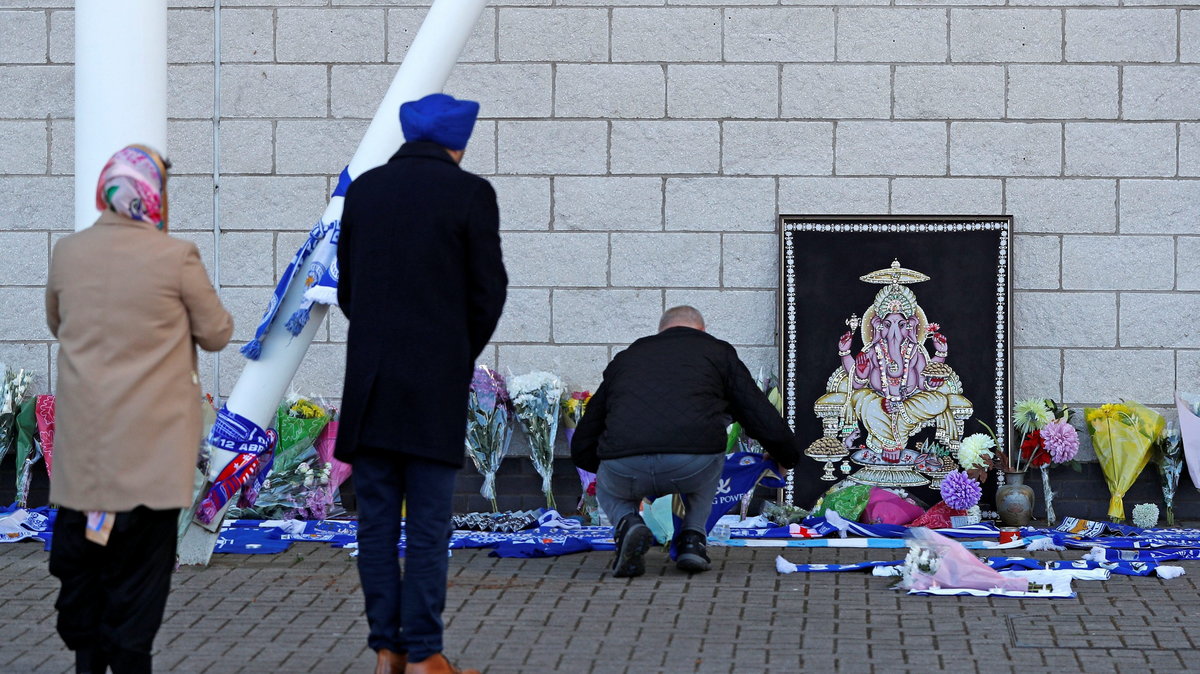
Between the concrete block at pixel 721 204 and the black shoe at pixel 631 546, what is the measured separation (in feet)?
7.83

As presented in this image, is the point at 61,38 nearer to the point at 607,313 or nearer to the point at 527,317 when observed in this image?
the point at 527,317

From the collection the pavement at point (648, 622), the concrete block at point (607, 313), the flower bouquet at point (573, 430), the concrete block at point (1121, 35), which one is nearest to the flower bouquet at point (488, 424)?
the flower bouquet at point (573, 430)

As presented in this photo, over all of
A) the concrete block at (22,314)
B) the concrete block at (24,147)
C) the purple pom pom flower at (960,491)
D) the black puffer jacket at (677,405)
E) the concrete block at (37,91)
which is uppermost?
the concrete block at (37,91)

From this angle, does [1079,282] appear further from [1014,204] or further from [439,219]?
[439,219]

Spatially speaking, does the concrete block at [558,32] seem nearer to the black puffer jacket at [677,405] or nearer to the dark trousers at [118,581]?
the black puffer jacket at [677,405]

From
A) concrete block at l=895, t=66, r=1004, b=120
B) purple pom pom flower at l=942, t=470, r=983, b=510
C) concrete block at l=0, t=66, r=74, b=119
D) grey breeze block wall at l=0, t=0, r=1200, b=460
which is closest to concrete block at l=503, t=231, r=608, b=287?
grey breeze block wall at l=0, t=0, r=1200, b=460

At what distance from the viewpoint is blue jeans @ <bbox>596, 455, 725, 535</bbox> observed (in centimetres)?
691

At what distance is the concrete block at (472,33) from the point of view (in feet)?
28.7

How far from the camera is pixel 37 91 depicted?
890 centimetres

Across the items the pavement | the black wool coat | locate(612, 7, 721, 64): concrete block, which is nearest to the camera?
the black wool coat

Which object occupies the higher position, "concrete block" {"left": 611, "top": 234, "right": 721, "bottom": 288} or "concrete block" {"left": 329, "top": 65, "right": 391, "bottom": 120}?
"concrete block" {"left": 329, "top": 65, "right": 391, "bottom": 120}

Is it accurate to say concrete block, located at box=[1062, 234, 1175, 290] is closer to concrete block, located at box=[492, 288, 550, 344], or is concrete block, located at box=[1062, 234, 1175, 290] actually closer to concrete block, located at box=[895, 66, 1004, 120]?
concrete block, located at box=[895, 66, 1004, 120]

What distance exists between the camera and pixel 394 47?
8773mm

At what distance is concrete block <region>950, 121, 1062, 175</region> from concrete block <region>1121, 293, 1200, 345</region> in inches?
33.2
